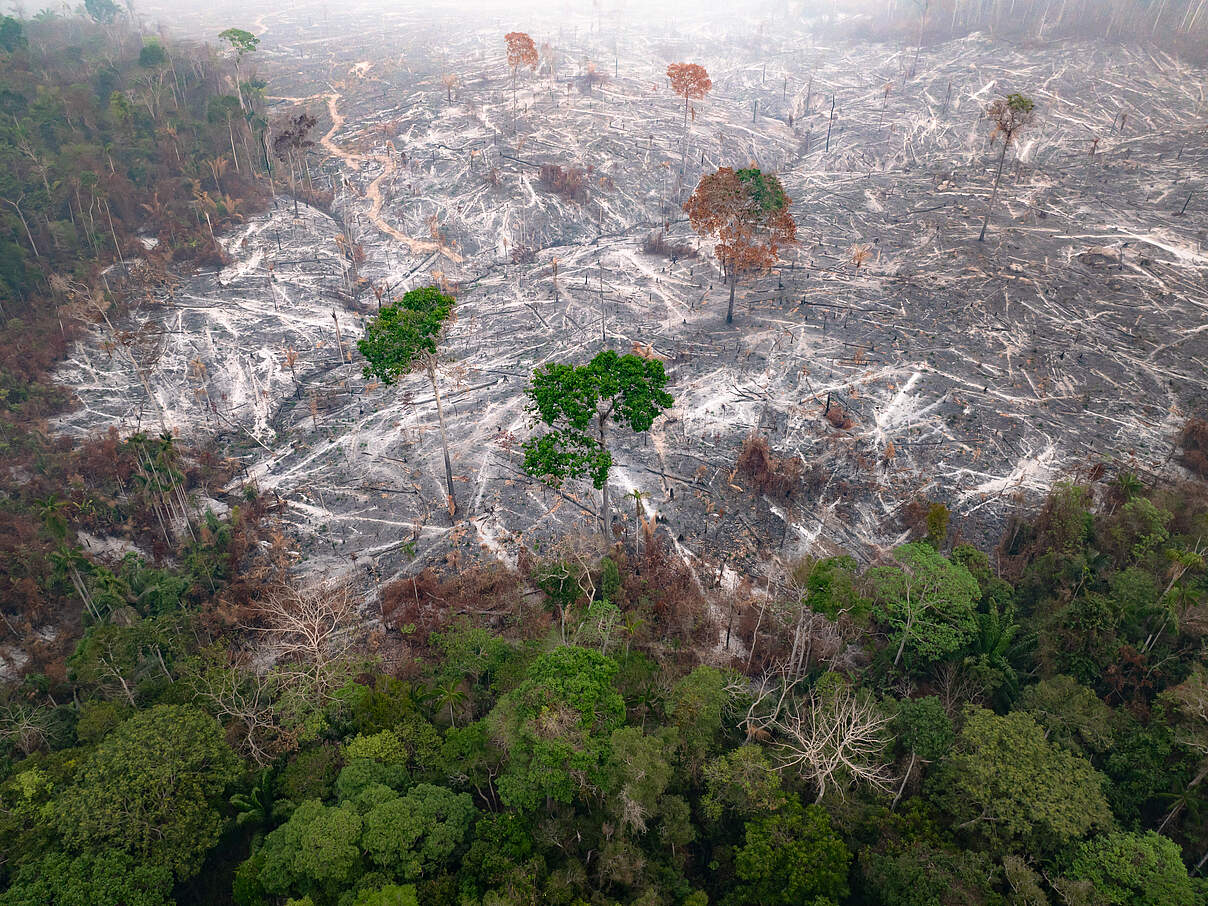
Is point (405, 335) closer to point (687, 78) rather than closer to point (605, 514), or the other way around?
point (605, 514)

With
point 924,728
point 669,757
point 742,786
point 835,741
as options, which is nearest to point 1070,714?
point 924,728

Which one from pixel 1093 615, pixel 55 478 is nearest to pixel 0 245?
pixel 55 478

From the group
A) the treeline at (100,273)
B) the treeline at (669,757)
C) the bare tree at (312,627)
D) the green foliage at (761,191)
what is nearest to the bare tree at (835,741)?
the treeline at (669,757)

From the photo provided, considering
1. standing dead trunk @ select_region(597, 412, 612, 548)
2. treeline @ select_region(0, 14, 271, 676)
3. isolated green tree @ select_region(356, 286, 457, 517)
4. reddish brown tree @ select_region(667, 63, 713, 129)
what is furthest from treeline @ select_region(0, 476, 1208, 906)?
reddish brown tree @ select_region(667, 63, 713, 129)

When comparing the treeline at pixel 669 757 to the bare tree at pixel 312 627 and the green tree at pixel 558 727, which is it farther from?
the bare tree at pixel 312 627

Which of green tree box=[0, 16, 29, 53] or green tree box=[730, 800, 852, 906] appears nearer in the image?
green tree box=[730, 800, 852, 906]

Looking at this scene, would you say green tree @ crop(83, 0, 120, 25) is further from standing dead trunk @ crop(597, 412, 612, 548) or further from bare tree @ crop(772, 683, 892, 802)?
bare tree @ crop(772, 683, 892, 802)

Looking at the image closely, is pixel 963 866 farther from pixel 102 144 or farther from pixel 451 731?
pixel 102 144
